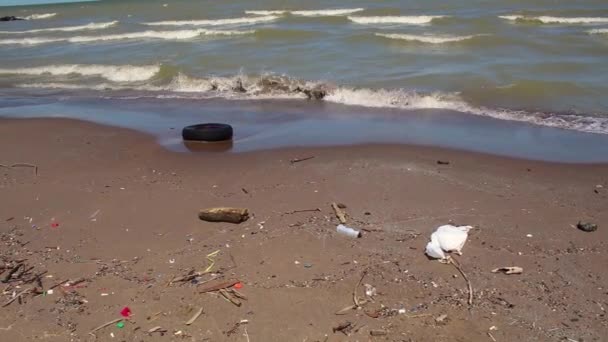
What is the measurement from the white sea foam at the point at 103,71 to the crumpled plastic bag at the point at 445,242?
12.0m

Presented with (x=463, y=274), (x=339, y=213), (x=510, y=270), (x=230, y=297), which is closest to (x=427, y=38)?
(x=339, y=213)

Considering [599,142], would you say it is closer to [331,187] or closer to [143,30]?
[331,187]

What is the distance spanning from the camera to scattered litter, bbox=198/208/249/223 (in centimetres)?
544

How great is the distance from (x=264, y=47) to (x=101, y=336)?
51.5 ft

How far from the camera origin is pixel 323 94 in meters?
11.5

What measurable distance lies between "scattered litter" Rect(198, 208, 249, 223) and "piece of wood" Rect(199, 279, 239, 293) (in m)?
1.07

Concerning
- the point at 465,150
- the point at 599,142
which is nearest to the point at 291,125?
the point at 465,150

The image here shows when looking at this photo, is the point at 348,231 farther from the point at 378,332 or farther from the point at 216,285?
the point at 378,332

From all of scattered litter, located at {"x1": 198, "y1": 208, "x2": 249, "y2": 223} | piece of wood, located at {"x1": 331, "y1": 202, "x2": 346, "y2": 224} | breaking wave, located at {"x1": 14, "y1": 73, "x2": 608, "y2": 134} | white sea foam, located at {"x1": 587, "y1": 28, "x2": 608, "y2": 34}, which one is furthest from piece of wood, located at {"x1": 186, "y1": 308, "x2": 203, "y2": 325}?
white sea foam, located at {"x1": 587, "y1": 28, "x2": 608, "y2": 34}

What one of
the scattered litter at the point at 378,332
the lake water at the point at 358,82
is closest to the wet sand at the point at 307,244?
the scattered litter at the point at 378,332

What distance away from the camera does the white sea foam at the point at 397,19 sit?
24.8 m

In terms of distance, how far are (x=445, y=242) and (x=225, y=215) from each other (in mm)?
2139

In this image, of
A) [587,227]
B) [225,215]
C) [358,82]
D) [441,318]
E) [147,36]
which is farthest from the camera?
[147,36]

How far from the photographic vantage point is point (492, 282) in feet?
14.2
